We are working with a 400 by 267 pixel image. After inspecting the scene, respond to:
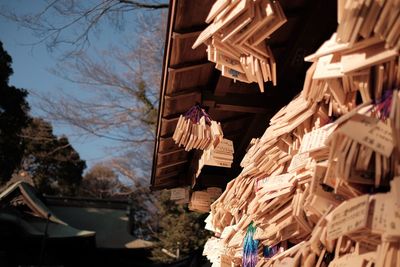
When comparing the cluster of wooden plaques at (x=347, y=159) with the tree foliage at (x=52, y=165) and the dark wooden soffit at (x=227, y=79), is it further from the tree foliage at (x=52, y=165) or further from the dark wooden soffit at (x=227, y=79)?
the tree foliage at (x=52, y=165)

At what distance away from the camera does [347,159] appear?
174 cm

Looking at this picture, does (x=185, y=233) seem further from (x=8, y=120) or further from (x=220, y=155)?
(x=220, y=155)

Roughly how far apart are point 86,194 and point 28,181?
16542mm

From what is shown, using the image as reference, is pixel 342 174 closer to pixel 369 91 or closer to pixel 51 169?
pixel 369 91

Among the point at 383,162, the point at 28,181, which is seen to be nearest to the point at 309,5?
the point at 383,162

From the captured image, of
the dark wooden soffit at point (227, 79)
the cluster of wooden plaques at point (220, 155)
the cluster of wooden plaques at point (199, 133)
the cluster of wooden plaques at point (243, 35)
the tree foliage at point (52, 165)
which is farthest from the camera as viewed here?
the tree foliage at point (52, 165)

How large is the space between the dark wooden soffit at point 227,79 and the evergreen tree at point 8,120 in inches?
638

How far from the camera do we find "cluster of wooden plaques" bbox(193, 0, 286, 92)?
6.79 feet

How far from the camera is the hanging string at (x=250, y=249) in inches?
131

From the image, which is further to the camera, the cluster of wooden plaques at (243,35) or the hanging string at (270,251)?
the hanging string at (270,251)

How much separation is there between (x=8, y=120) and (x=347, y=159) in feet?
65.5

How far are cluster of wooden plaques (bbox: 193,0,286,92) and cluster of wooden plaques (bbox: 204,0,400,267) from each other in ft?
1.08

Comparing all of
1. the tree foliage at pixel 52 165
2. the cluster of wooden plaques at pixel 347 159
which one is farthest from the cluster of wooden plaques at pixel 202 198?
the tree foliage at pixel 52 165

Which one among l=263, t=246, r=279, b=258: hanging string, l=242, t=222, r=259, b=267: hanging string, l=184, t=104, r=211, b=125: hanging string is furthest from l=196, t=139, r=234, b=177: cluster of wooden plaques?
l=263, t=246, r=279, b=258: hanging string
